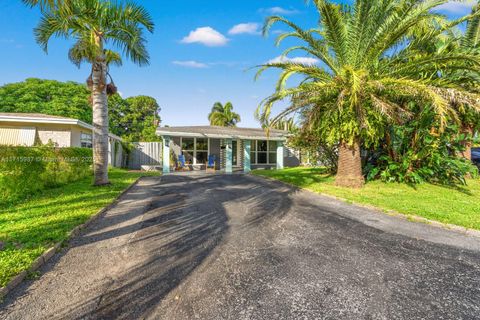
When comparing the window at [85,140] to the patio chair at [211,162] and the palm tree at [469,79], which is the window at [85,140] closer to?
the patio chair at [211,162]

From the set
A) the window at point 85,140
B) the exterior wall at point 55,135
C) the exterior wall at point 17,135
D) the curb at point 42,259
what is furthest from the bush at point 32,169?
the window at point 85,140

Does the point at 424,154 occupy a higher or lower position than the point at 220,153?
lower

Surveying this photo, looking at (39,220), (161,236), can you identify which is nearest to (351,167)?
(161,236)

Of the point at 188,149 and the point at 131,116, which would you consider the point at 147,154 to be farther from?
the point at 131,116

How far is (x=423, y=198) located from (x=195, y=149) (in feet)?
46.4

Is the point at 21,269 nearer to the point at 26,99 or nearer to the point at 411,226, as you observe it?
the point at 411,226

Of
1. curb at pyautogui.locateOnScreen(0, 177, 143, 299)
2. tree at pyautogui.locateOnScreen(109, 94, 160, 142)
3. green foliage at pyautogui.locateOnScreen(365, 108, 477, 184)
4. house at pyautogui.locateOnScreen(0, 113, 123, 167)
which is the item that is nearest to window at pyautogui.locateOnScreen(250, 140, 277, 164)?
green foliage at pyautogui.locateOnScreen(365, 108, 477, 184)

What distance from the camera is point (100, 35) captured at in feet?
29.0

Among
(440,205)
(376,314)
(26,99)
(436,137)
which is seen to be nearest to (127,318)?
(376,314)

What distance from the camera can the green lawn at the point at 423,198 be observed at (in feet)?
18.6

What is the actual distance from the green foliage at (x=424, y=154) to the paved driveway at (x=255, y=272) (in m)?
5.06

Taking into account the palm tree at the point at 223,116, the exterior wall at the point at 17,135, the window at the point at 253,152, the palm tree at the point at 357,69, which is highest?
the palm tree at the point at 223,116

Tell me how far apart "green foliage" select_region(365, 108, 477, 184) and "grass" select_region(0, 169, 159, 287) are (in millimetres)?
10448

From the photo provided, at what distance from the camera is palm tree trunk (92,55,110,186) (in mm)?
8867
